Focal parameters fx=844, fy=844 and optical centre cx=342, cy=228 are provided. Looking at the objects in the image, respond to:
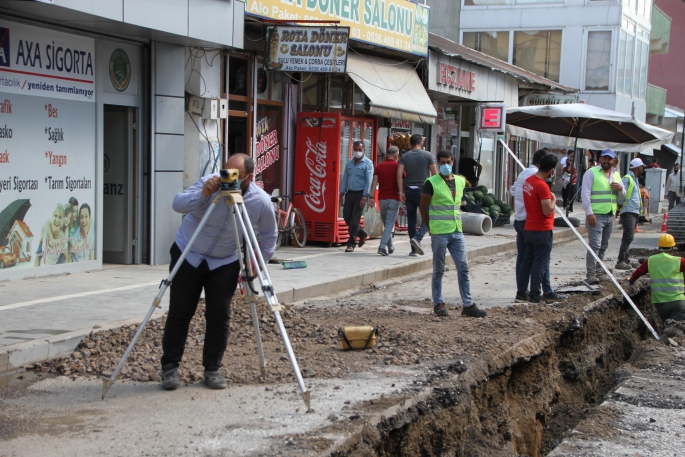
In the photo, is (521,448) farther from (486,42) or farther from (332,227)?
(486,42)

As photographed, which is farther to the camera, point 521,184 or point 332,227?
point 332,227

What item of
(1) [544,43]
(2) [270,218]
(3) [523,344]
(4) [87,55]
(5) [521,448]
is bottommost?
(5) [521,448]

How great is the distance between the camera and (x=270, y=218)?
584 cm

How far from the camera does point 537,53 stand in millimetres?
35875

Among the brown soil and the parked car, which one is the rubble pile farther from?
the parked car

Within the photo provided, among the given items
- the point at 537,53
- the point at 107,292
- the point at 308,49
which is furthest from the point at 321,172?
the point at 537,53

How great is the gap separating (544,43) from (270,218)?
3207 centimetres

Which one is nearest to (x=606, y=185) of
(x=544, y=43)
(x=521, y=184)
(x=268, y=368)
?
(x=521, y=184)

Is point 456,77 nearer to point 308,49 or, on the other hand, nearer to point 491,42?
point 308,49

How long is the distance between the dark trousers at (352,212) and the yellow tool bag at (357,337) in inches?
284

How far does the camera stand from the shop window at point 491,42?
36094 millimetres

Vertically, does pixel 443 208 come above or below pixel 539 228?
above

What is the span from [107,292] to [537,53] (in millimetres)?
29797

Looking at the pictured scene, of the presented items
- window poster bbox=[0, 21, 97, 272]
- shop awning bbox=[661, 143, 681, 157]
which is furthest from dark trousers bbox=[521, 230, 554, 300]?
shop awning bbox=[661, 143, 681, 157]
